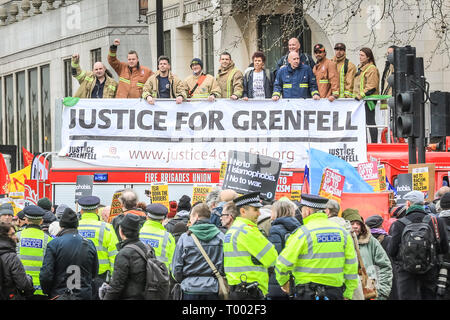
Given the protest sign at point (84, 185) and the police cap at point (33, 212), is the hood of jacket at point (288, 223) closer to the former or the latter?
the police cap at point (33, 212)

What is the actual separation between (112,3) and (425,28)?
1495cm

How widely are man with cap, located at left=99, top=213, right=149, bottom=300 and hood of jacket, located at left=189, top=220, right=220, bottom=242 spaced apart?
2.29 ft

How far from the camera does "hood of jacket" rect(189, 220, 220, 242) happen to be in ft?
34.4

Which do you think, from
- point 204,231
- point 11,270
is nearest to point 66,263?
point 11,270

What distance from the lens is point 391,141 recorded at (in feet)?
64.3

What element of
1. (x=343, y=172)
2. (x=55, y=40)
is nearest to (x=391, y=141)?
(x=343, y=172)

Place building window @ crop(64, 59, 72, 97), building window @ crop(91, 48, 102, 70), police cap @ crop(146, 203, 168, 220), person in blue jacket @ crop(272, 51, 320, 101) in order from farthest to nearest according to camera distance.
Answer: building window @ crop(64, 59, 72, 97), building window @ crop(91, 48, 102, 70), person in blue jacket @ crop(272, 51, 320, 101), police cap @ crop(146, 203, 168, 220)

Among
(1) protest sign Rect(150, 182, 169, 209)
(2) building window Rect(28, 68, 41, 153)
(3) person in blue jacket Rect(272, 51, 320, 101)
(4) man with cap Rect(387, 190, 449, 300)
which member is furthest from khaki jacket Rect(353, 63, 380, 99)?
(2) building window Rect(28, 68, 41, 153)

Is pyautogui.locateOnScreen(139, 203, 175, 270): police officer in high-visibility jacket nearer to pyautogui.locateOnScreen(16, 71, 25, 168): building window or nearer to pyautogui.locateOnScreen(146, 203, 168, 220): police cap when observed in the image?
pyautogui.locateOnScreen(146, 203, 168, 220): police cap

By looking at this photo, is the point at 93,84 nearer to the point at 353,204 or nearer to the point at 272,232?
the point at 353,204

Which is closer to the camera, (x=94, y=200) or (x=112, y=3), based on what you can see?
(x=94, y=200)

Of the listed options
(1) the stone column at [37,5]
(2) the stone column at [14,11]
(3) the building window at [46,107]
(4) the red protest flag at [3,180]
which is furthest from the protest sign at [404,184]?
(2) the stone column at [14,11]

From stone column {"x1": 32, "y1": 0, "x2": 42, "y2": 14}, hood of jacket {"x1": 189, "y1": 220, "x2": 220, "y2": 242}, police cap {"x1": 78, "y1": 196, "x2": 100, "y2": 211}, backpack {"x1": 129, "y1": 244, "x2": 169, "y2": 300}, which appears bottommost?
Result: backpack {"x1": 129, "y1": 244, "x2": 169, "y2": 300}
